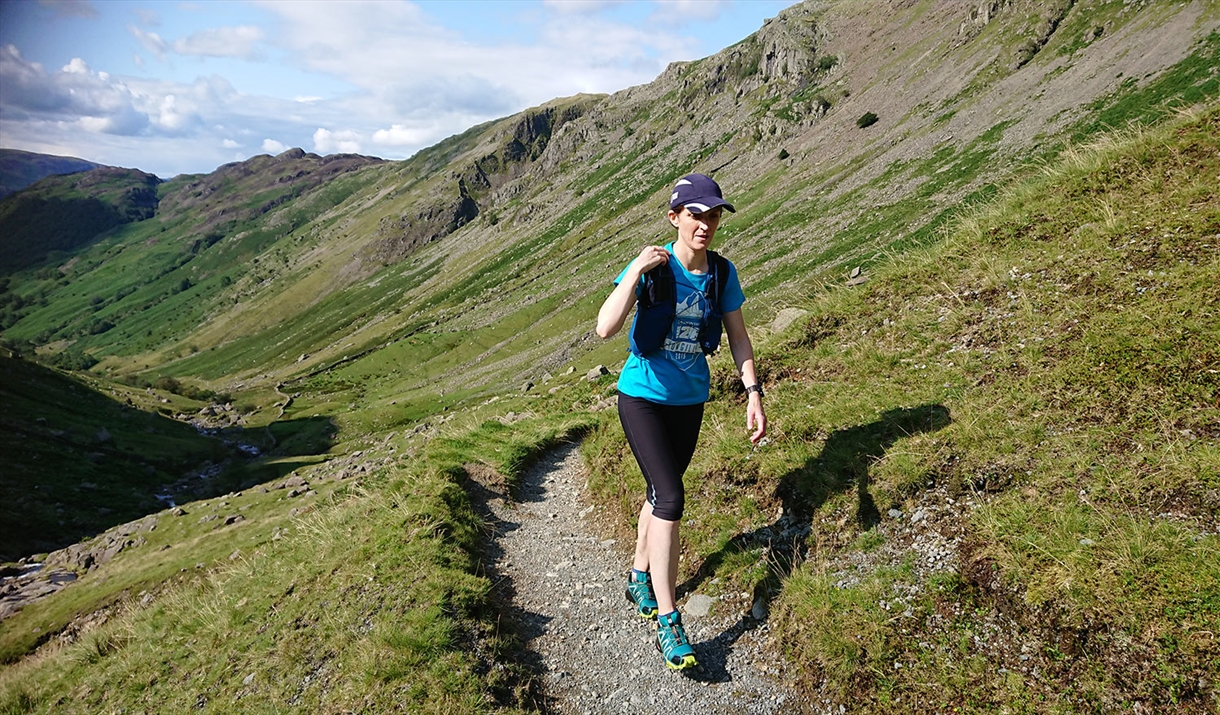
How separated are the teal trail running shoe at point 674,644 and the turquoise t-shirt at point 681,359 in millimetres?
2286

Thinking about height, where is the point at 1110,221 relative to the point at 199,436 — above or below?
above

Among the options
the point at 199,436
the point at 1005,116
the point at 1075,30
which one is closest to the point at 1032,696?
the point at 1005,116

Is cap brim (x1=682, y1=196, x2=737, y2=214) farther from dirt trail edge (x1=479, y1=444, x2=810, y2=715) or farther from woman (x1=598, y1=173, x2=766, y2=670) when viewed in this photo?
dirt trail edge (x1=479, y1=444, x2=810, y2=715)

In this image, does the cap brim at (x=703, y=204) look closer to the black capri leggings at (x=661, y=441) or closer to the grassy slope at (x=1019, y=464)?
the black capri leggings at (x=661, y=441)

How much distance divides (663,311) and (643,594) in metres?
3.46

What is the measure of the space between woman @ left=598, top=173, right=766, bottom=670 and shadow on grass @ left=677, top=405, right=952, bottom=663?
138 centimetres

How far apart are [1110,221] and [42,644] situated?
48.4 metres

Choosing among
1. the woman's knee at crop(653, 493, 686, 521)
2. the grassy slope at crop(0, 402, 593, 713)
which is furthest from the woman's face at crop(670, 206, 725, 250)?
the grassy slope at crop(0, 402, 593, 713)

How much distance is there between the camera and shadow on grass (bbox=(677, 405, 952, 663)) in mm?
6949

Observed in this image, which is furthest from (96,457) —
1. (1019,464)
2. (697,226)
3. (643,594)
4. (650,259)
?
(1019,464)

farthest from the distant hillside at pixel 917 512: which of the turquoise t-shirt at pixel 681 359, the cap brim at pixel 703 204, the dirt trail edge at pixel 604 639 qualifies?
the cap brim at pixel 703 204

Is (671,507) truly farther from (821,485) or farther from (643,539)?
(821,485)

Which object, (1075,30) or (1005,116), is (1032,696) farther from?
(1075,30)

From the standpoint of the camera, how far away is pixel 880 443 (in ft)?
24.4
